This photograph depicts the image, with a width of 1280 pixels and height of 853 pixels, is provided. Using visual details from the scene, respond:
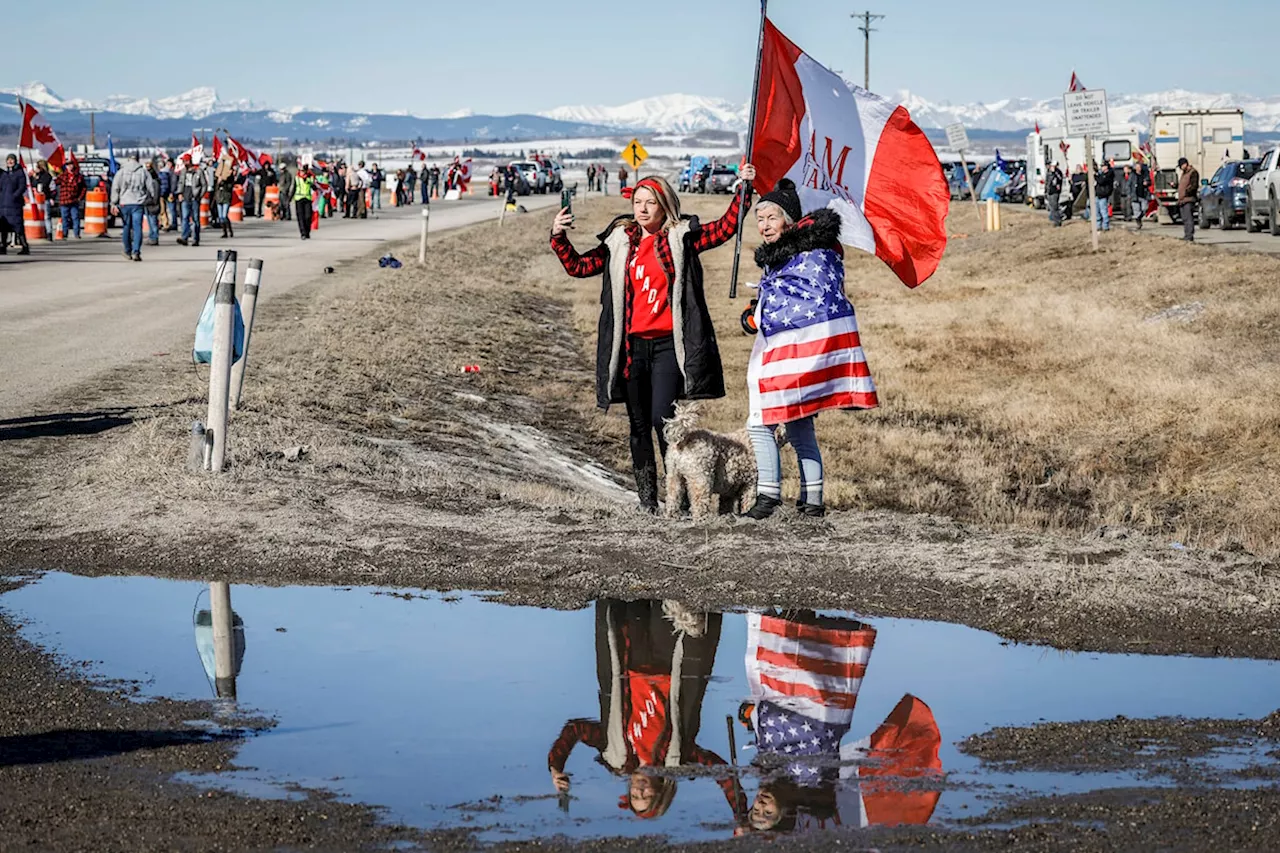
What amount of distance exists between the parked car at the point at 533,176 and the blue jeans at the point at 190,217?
176 ft

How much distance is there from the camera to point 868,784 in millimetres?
4887

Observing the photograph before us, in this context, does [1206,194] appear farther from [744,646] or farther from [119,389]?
[744,646]

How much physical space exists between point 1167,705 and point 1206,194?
35.6 meters

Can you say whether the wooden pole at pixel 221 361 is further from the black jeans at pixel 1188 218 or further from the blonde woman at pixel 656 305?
the black jeans at pixel 1188 218

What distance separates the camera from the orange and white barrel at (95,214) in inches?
1549

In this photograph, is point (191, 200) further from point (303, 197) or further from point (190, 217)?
point (303, 197)

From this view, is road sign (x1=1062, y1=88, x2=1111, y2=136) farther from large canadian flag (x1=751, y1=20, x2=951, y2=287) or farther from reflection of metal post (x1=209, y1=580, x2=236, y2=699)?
reflection of metal post (x1=209, y1=580, x2=236, y2=699)

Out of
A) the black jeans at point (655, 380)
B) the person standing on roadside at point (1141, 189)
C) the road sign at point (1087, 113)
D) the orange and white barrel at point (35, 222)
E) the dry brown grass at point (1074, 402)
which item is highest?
the road sign at point (1087, 113)

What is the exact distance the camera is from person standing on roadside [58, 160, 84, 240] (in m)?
35.8

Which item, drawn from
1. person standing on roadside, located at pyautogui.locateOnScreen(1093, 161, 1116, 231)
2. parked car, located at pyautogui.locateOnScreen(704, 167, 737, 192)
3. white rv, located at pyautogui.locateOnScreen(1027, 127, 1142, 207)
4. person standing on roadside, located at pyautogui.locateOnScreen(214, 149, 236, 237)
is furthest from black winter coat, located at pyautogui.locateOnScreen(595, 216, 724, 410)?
parked car, located at pyautogui.locateOnScreen(704, 167, 737, 192)

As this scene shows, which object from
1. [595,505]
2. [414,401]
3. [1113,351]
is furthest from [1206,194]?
[595,505]

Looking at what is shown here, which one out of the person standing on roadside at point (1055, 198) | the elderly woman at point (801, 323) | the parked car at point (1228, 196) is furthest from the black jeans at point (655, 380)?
the person standing on roadside at point (1055, 198)

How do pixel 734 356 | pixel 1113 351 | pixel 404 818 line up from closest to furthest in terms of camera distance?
pixel 404 818 → pixel 1113 351 → pixel 734 356

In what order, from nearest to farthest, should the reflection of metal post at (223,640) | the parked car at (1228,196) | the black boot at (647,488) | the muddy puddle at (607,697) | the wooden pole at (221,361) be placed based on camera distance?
the muddy puddle at (607,697) → the reflection of metal post at (223,640) → the black boot at (647,488) → the wooden pole at (221,361) → the parked car at (1228,196)
